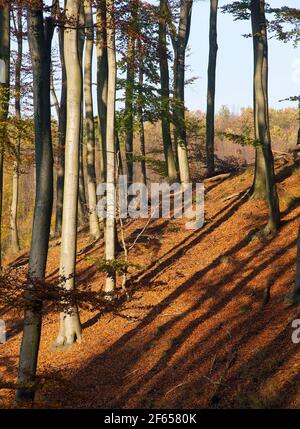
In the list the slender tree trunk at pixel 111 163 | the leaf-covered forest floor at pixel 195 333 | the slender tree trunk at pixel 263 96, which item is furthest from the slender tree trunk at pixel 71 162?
the slender tree trunk at pixel 263 96

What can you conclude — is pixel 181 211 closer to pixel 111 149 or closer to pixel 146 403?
pixel 111 149

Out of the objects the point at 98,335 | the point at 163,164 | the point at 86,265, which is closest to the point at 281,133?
the point at 163,164

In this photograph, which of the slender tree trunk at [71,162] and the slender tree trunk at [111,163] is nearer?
the slender tree trunk at [71,162]

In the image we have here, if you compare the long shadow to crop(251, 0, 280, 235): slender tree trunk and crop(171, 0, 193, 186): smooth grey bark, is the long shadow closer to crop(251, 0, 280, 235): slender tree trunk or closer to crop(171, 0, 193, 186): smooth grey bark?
crop(251, 0, 280, 235): slender tree trunk

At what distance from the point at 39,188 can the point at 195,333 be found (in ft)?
16.1

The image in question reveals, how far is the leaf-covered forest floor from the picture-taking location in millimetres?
8438

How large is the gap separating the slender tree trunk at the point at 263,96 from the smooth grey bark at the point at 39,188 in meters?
7.74

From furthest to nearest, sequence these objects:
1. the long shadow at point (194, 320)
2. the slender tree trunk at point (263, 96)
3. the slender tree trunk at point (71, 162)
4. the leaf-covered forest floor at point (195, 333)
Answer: the slender tree trunk at point (263, 96), the slender tree trunk at point (71, 162), the long shadow at point (194, 320), the leaf-covered forest floor at point (195, 333)

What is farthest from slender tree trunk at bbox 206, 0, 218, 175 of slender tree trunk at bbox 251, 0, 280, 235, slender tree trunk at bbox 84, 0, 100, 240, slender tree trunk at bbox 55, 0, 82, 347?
slender tree trunk at bbox 55, 0, 82, 347

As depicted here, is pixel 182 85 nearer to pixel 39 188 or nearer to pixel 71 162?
pixel 71 162

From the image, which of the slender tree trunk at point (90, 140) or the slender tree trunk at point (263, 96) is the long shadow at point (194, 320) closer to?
the slender tree trunk at point (263, 96)

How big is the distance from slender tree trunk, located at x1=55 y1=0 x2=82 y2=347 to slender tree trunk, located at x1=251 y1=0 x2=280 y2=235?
226 inches

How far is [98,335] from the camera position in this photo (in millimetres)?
12922

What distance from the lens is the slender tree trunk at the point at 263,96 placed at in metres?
14.6
